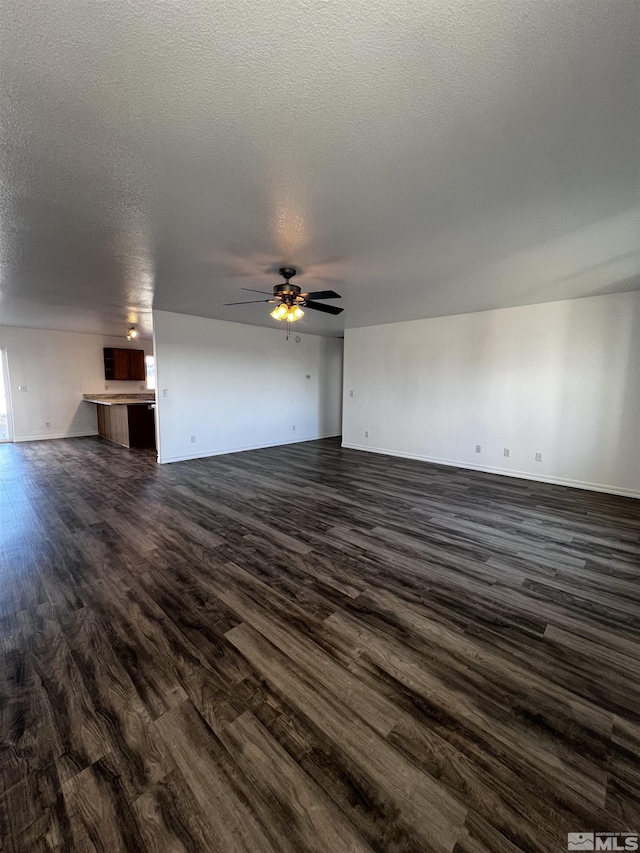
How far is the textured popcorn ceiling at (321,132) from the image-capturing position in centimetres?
111

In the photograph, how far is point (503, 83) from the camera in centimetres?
132

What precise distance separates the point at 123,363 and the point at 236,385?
13.8ft

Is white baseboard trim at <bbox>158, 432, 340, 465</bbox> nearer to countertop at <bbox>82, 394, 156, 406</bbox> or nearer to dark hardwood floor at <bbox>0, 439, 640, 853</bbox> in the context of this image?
countertop at <bbox>82, 394, 156, 406</bbox>

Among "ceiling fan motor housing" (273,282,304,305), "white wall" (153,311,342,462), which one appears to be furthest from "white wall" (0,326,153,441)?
"ceiling fan motor housing" (273,282,304,305)

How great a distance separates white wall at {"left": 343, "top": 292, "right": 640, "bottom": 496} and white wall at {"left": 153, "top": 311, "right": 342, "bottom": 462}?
4.89 ft

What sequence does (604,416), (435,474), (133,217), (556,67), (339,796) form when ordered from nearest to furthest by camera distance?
1. (339,796)
2. (556,67)
3. (133,217)
4. (604,416)
5. (435,474)

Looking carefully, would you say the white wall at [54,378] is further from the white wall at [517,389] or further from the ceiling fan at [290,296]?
the ceiling fan at [290,296]

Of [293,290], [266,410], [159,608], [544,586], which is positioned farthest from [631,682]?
[266,410]

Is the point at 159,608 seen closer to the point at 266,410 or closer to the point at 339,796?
the point at 339,796

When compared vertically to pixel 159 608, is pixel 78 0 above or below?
above

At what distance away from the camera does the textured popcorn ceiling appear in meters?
1.11

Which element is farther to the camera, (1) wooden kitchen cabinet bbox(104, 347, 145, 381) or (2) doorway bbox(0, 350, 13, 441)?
(1) wooden kitchen cabinet bbox(104, 347, 145, 381)

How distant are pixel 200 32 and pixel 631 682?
325 centimetres

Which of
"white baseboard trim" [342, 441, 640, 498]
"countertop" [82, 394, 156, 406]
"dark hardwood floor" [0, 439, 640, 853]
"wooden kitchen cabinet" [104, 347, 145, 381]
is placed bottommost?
"dark hardwood floor" [0, 439, 640, 853]
